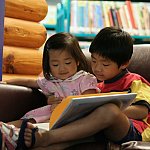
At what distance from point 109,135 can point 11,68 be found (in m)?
1.21

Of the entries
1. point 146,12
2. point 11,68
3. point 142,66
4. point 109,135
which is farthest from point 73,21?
point 109,135

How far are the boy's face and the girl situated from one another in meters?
0.09

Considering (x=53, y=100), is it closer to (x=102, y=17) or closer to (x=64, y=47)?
(x=64, y=47)

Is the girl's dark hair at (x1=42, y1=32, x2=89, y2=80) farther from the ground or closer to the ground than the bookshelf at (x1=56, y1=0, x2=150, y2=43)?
closer to the ground

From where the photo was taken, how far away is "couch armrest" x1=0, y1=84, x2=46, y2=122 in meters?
1.74

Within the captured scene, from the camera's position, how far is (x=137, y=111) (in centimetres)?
153

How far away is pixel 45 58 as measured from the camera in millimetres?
1864

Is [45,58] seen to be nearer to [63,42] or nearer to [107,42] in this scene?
[63,42]

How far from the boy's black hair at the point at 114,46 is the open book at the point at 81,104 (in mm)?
315

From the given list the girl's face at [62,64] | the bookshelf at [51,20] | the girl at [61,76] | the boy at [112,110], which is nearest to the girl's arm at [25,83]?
the girl at [61,76]

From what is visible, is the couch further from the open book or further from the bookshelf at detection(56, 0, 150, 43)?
the bookshelf at detection(56, 0, 150, 43)

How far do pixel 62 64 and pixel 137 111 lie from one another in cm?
43

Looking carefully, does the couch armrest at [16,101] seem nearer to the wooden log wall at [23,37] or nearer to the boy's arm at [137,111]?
the boy's arm at [137,111]

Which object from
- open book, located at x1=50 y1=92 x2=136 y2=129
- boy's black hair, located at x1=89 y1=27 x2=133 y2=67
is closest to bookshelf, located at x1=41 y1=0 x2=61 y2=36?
boy's black hair, located at x1=89 y1=27 x2=133 y2=67
